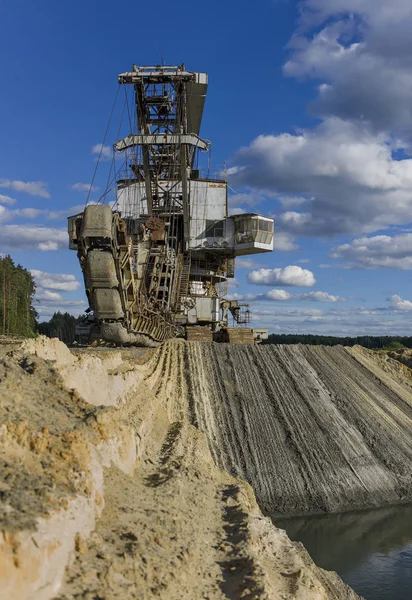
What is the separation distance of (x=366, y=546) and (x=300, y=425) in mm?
4884

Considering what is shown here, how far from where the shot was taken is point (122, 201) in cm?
3456

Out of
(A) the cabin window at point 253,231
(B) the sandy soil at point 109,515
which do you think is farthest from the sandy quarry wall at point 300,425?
(A) the cabin window at point 253,231

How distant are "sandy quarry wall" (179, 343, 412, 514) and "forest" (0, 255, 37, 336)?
93.3ft

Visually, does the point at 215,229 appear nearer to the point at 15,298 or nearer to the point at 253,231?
the point at 253,231

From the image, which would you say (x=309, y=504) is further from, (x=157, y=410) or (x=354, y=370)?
(x=354, y=370)

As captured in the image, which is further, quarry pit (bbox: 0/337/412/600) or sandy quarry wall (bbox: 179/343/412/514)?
sandy quarry wall (bbox: 179/343/412/514)

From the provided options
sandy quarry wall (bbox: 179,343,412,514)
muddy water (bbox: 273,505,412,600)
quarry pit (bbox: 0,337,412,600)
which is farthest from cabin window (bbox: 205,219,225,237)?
muddy water (bbox: 273,505,412,600)

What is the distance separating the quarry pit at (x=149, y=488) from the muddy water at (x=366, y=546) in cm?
40

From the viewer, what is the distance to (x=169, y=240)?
31906 mm

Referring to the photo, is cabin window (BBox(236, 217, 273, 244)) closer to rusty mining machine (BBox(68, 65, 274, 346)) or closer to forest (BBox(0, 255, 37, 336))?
rusty mining machine (BBox(68, 65, 274, 346))

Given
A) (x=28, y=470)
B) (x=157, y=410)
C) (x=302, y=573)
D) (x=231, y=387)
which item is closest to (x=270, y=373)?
(x=231, y=387)

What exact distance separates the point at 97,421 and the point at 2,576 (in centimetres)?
299

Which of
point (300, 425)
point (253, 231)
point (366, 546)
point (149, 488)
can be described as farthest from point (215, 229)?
point (149, 488)

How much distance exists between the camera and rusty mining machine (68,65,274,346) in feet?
61.3
